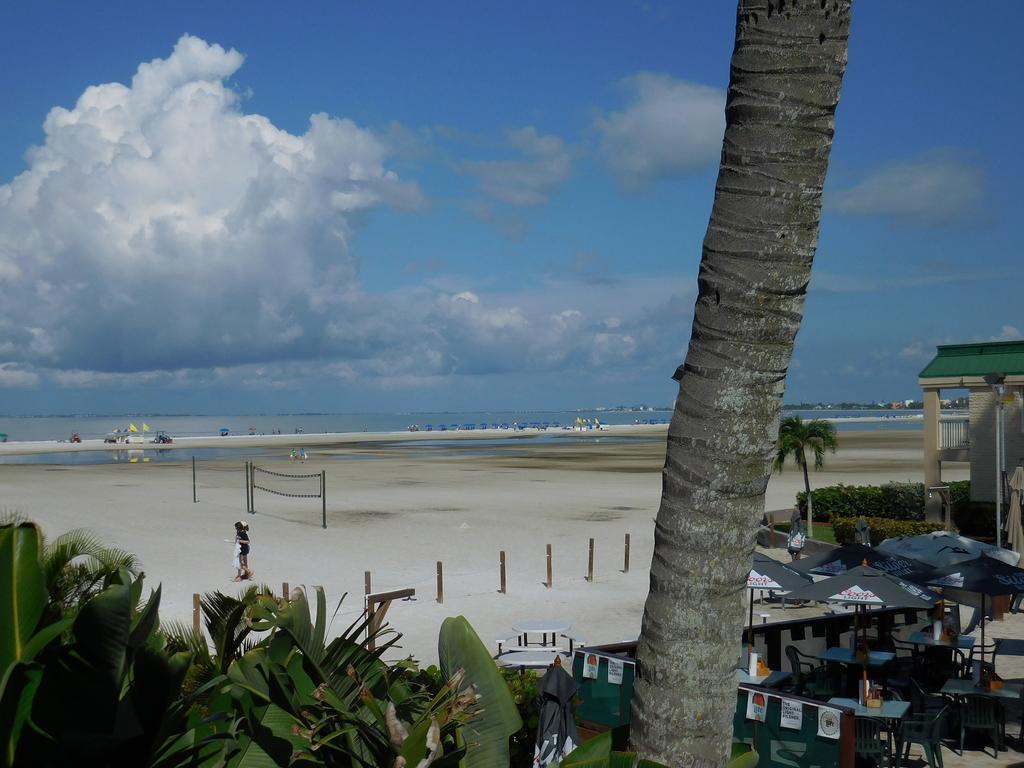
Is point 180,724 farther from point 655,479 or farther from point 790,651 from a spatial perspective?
point 655,479

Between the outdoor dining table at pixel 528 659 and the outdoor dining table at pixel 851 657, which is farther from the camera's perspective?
the outdoor dining table at pixel 528 659

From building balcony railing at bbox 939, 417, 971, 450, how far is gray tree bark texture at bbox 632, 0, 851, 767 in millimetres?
27623

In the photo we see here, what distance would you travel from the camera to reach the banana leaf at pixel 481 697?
4926mm

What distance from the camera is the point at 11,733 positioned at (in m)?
3.68

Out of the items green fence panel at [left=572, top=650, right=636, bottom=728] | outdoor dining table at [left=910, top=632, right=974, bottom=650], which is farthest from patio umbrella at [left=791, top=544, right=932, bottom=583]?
green fence panel at [left=572, top=650, right=636, bottom=728]

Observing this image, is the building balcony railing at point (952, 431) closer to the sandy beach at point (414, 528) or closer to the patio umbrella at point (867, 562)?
the sandy beach at point (414, 528)

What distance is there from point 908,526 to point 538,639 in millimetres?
12871

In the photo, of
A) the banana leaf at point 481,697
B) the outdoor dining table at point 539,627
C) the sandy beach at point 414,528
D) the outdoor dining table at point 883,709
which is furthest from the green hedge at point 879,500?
the banana leaf at point 481,697

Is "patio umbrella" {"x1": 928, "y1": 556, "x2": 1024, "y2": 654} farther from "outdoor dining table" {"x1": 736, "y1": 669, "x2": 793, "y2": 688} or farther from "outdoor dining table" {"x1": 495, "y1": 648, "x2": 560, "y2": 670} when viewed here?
"outdoor dining table" {"x1": 495, "y1": 648, "x2": 560, "y2": 670}

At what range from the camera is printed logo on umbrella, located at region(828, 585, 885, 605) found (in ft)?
38.9

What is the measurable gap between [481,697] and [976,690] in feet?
27.9

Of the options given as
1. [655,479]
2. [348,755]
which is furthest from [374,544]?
[655,479]

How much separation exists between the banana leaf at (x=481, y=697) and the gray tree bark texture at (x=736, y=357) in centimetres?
105

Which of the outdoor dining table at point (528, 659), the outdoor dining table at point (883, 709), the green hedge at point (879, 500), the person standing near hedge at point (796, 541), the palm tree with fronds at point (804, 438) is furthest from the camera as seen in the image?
the palm tree with fronds at point (804, 438)
